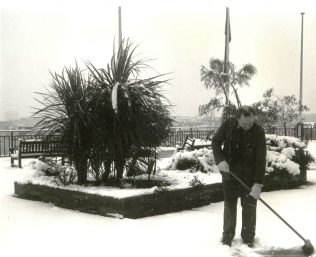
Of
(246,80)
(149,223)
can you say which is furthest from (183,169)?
(246,80)

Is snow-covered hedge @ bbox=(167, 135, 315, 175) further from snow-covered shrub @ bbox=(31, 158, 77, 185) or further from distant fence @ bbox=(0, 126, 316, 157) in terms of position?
snow-covered shrub @ bbox=(31, 158, 77, 185)

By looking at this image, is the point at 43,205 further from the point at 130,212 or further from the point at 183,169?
the point at 183,169

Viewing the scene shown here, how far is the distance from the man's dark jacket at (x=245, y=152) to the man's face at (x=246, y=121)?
0.26 ft

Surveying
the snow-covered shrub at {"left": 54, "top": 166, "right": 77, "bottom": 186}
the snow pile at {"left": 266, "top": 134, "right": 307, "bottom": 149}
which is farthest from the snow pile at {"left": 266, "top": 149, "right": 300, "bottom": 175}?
the snow-covered shrub at {"left": 54, "top": 166, "right": 77, "bottom": 186}

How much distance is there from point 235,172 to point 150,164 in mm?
3007

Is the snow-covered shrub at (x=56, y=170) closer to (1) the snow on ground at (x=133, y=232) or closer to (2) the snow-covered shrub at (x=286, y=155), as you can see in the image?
(1) the snow on ground at (x=133, y=232)

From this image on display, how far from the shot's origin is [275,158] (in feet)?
32.6

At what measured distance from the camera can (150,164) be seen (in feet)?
27.6

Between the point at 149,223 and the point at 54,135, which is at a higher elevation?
the point at 54,135

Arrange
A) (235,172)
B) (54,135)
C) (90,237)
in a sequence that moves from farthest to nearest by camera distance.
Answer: (54,135), (90,237), (235,172)

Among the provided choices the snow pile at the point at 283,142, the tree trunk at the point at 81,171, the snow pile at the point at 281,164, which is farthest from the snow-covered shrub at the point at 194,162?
the tree trunk at the point at 81,171

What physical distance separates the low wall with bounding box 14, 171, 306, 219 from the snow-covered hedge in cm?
172

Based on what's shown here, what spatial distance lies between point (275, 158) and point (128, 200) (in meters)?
4.10

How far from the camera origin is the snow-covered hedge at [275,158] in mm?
9852
